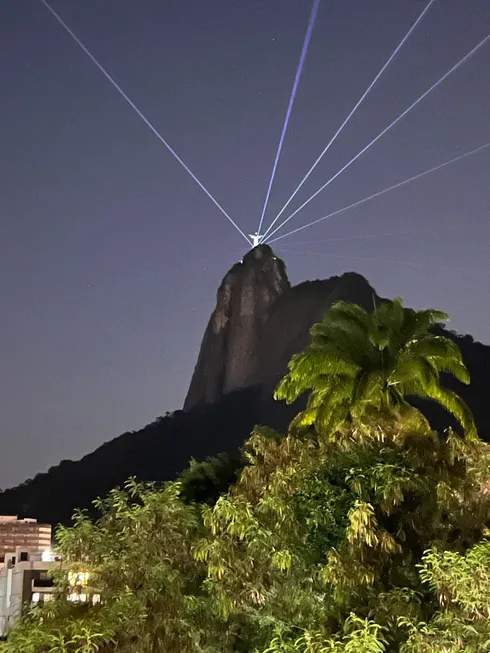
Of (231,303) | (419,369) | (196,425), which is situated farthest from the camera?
(231,303)

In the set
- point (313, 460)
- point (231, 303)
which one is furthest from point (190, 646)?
point (231, 303)

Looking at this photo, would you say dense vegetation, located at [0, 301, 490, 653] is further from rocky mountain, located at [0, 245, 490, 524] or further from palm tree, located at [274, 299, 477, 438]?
Answer: rocky mountain, located at [0, 245, 490, 524]

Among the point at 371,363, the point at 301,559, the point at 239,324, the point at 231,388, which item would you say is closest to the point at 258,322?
Answer: the point at 239,324

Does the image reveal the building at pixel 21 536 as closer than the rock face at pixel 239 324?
Yes

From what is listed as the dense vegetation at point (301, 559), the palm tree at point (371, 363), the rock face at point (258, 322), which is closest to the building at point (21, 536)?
the rock face at point (258, 322)

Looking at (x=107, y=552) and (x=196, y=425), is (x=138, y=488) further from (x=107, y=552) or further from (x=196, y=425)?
(x=196, y=425)

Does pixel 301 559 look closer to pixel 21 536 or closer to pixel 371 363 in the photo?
pixel 371 363

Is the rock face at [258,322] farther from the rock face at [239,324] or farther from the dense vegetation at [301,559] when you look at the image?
the dense vegetation at [301,559]
